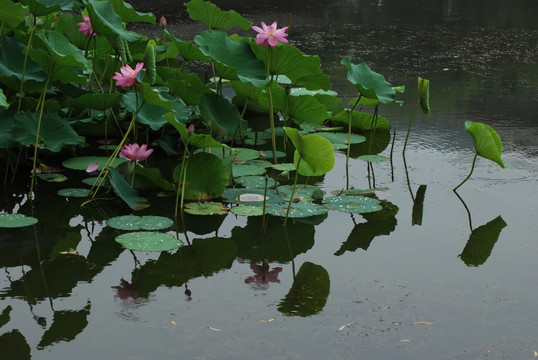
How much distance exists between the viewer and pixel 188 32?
22.9ft

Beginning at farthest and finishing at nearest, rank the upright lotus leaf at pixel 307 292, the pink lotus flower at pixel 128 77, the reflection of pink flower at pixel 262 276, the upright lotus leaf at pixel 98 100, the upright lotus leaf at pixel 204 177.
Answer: the upright lotus leaf at pixel 98 100, the upright lotus leaf at pixel 204 177, the pink lotus flower at pixel 128 77, the reflection of pink flower at pixel 262 276, the upright lotus leaf at pixel 307 292

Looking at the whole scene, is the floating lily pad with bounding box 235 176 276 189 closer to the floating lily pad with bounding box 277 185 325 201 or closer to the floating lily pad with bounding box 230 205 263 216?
the floating lily pad with bounding box 277 185 325 201

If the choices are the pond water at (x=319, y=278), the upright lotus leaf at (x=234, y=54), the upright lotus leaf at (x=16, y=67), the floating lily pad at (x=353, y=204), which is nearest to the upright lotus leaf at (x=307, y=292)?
the pond water at (x=319, y=278)

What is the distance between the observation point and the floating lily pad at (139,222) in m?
2.49

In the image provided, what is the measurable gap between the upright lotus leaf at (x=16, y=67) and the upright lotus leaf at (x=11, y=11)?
8 centimetres

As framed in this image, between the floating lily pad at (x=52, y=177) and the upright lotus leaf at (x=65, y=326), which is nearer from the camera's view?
the upright lotus leaf at (x=65, y=326)

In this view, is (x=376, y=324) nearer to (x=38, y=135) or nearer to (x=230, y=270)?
(x=230, y=270)

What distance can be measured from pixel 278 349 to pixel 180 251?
0.70 metres

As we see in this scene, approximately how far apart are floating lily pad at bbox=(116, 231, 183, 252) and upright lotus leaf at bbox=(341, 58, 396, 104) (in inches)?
46.6

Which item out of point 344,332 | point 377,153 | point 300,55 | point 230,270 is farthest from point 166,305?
point 377,153

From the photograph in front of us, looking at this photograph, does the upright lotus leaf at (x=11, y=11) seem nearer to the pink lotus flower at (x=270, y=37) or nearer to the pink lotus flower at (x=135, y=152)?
the pink lotus flower at (x=135, y=152)

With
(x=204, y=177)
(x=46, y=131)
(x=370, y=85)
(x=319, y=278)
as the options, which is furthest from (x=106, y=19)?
(x=319, y=278)

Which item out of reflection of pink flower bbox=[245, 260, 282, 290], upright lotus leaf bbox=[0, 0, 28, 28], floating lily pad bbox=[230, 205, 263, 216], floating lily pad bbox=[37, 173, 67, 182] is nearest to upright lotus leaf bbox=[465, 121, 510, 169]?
floating lily pad bbox=[230, 205, 263, 216]

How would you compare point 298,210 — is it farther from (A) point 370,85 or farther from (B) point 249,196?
(A) point 370,85
